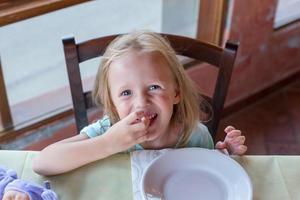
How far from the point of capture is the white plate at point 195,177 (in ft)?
2.86

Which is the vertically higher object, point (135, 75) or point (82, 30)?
point (135, 75)

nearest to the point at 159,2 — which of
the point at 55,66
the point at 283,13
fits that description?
the point at 55,66

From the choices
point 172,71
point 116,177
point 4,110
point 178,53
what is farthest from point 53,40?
point 116,177

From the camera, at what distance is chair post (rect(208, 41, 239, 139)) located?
1128mm

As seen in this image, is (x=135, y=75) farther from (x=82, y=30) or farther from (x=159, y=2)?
(x=159, y=2)

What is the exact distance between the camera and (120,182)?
91 cm

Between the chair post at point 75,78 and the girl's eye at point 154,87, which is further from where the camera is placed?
the chair post at point 75,78

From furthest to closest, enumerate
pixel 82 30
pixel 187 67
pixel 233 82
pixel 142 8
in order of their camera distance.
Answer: pixel 233 82, pixel 187 67, pixel 142 8, pixel 82 30

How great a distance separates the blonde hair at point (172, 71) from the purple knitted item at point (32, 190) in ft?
0.92

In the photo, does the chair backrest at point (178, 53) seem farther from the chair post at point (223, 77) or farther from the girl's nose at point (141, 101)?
the girl's nose at point (141, 101)

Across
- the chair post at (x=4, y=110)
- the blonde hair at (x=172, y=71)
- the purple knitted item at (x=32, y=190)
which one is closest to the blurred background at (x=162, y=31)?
the chair post at (x=4, y=110)


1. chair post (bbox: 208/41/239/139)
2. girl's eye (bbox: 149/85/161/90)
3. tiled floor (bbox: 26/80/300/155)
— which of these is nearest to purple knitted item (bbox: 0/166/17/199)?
girl's eye (bbox: 149/85/161/90)

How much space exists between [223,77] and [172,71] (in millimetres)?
201

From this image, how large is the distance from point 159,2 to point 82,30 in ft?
1.22
